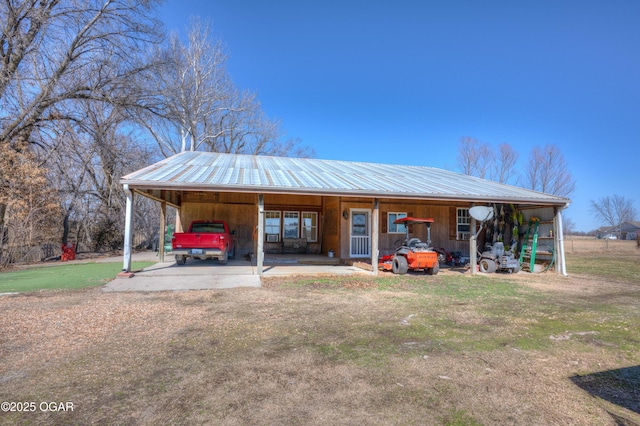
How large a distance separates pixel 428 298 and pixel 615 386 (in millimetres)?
4246

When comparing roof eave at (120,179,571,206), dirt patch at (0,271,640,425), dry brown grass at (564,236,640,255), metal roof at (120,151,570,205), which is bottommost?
dirt patch at (0,271,640,425)

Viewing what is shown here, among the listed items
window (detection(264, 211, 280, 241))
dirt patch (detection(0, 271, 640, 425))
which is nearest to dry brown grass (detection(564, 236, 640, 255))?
window (detection(264, 211, 280, 241))

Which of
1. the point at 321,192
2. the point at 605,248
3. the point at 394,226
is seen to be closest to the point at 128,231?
the point at 321,192

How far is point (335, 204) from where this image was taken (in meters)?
15.2

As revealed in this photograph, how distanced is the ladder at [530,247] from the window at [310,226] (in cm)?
912

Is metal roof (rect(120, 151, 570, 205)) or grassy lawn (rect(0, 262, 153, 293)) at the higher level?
metal roof (rect(120, 151, 570, 205))

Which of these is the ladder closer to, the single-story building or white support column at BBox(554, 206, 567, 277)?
the single-story building

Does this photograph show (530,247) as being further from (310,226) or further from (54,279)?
(54,279)

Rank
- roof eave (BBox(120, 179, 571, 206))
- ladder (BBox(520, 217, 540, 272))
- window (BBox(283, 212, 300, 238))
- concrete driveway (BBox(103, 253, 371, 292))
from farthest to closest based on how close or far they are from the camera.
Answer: window (BBox(283, 212, 300, 238)) < ladder (BBox(520, 217, 540, 272)) < roof eave (BBox(120, 179, 571, 206)) < concrete driveway (BBox(103, 253, 371, 292))

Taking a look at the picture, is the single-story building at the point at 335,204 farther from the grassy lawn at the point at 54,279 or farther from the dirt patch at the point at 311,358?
the dirt patch at the point at 311,358

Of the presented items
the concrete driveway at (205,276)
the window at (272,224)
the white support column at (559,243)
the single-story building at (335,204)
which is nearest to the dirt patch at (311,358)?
the concrete driveway at (205,276)

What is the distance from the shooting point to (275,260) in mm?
14211

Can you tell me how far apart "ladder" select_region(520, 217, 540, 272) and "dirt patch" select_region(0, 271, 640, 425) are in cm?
581

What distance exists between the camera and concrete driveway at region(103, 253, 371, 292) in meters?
8.52
